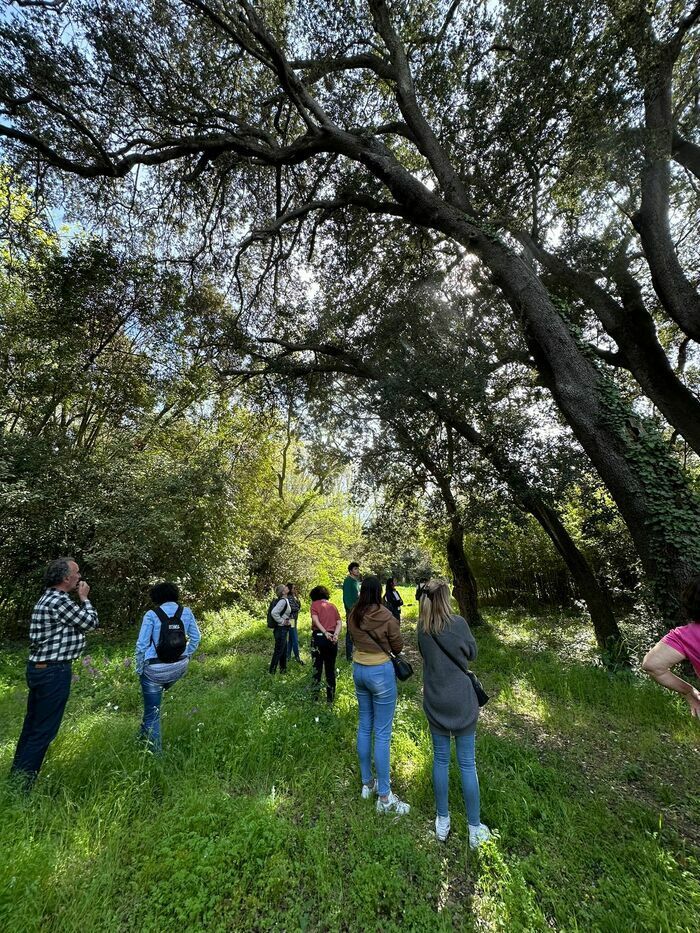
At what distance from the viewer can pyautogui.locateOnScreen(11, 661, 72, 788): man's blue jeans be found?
9.05ft

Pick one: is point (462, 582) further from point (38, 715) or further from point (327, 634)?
point (38, 715)

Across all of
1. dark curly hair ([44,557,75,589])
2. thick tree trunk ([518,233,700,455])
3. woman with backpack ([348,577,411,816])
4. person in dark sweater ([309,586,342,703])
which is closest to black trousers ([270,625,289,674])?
person in dark sweater ([309,586,342,703])

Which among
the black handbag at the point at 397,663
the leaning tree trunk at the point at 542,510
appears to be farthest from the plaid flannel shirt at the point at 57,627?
the leaning tree trunk at the point at 542,510

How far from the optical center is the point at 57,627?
284 cm

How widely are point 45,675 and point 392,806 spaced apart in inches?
109

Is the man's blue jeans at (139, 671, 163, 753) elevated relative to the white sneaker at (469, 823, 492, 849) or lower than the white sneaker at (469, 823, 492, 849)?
elevated

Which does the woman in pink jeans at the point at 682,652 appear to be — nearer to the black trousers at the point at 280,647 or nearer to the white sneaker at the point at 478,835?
the white sneaker at the point at 478,835

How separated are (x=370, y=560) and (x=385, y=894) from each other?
9671 millimetres

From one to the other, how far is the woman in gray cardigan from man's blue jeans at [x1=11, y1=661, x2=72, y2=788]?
268 centimetres

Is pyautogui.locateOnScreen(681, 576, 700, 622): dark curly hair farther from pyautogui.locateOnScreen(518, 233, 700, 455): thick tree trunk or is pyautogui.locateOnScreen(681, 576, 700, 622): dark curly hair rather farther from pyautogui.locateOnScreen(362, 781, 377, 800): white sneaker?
pyautogui.locateOnScreen(518, 233, 700, 455): thick tree trunk

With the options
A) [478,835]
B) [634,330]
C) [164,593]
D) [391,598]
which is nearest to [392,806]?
[478,835]

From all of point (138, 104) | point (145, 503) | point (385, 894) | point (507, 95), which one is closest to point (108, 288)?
point (138, 104)

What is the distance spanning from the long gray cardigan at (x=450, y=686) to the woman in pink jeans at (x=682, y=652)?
0.97 m

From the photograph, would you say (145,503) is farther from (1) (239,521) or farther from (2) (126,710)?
(2) (126,710)
